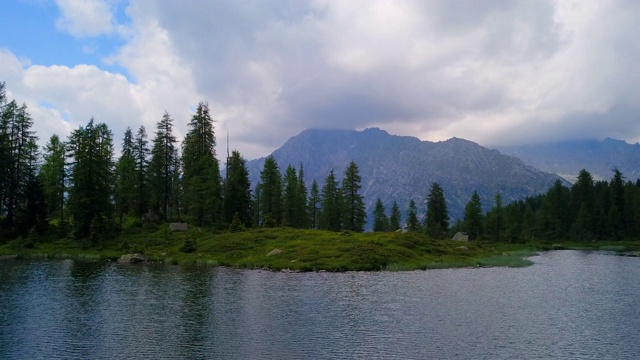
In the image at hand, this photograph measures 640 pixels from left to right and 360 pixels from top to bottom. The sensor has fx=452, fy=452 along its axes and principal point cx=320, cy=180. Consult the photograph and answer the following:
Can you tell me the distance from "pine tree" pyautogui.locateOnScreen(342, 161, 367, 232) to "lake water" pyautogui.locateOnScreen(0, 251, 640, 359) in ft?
249

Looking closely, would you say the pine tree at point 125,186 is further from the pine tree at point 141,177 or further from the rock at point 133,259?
the rock at point 133,259

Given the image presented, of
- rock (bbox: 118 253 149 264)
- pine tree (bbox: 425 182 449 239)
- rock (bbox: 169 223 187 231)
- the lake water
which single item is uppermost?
pine tree (bbox: 425 182 449 239)

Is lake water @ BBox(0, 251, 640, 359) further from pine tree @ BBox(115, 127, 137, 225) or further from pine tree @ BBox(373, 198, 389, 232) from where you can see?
pine tree @ BBox(373, 198, 389, 232)

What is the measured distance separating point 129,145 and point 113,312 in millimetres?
82858

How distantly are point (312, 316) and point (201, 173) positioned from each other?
7608 cm

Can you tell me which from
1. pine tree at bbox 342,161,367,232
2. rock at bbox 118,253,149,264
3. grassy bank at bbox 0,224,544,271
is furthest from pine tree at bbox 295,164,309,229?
rock at bbox 118,253,149,264

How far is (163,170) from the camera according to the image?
4200 inches

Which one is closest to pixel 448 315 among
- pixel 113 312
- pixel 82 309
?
pixel 113 312

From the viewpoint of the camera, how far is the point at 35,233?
8794 centimetres

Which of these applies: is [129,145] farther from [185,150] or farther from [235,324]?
[235,324]

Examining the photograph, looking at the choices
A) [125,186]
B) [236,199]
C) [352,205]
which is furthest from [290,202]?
[125,186]

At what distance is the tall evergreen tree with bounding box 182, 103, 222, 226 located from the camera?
100562 mm

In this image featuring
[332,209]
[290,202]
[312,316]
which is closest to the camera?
[312,316]

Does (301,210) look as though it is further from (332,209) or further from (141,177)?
(141,177)
